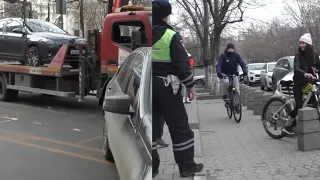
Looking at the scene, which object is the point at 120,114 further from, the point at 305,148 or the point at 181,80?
the point at 305,148

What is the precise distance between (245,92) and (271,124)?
3036 millimetres

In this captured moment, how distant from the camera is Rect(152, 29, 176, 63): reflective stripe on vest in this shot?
1378 mm

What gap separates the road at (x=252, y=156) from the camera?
3.45 meters

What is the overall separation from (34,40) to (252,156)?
2707mm

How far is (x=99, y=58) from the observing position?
3564mm

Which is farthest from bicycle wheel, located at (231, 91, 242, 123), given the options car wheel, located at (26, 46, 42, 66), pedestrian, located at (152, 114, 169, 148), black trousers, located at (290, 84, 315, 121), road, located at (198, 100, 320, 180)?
pedestrian, located at (152, 114, 169, 148)

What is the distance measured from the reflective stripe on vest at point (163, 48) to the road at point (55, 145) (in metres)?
0.51

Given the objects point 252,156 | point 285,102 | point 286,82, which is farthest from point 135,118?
point 285,102

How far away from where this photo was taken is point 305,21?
2643 millimetres

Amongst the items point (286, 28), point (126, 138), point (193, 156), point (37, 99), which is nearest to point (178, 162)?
point (193, 156)

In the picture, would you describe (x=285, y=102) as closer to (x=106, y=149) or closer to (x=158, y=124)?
(x=106, y=149)

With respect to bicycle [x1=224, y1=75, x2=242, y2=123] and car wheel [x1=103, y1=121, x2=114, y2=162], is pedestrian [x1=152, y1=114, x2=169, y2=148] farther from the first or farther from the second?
bicycle [x1=224, y1=75, x2=242, y2=123]

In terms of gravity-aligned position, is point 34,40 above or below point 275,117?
above

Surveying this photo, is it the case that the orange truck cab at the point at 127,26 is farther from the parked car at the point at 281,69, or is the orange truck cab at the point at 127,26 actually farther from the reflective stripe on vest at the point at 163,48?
the parked car at the point at 281,69
